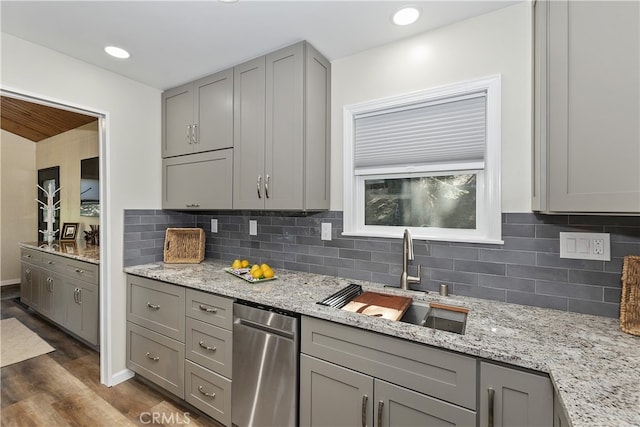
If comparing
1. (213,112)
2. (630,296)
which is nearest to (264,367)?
(630,296)

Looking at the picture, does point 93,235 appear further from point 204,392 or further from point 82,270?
point 204,392

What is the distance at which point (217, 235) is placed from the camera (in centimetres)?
269

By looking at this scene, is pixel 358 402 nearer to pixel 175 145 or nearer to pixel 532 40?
pixel 532 40

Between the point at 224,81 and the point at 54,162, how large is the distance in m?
4.06

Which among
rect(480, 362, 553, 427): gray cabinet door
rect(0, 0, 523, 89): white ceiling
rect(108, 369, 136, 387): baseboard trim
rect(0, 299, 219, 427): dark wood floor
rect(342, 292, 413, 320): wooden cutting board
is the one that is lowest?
rect(0, 299, 219, 427): dark wood floor

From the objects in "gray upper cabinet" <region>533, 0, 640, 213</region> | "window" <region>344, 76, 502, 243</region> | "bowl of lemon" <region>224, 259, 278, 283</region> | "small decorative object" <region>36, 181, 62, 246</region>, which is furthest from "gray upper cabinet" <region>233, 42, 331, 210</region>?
"small decorative object" <region>36, 181, 62, 246</region>

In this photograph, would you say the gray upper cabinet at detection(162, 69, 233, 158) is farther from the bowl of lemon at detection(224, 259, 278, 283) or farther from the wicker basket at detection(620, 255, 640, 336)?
the wicker basket at detection(620, 255, 640, 336)

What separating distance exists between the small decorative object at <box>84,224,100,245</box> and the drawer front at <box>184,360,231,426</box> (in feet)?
8.78

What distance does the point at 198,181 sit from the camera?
92.3 inches

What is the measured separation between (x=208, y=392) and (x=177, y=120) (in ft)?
7.07

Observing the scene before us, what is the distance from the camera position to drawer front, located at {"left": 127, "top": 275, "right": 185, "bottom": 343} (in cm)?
196

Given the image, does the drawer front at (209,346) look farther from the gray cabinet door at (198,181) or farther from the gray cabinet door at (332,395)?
the gray cabinet door at (198,181)

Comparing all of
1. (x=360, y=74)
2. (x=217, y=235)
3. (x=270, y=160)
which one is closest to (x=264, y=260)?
(x=217, y=235)

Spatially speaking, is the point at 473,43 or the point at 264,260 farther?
the point at 264,260
